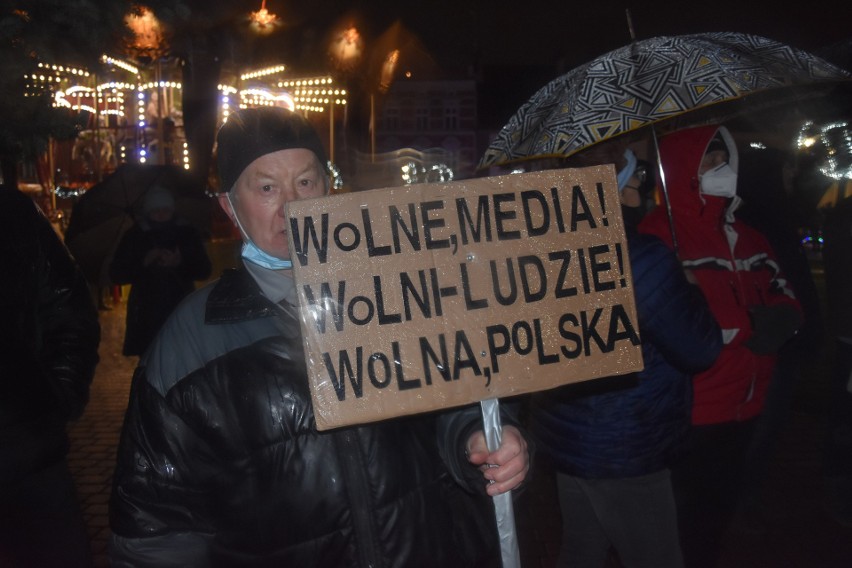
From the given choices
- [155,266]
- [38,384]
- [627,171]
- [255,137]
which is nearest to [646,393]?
[627,171]

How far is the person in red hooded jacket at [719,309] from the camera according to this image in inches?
108

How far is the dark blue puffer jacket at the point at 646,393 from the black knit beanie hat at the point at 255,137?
111cm

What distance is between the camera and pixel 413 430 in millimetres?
1917

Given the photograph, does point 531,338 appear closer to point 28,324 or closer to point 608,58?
point 608,58

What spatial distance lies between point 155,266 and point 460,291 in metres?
4.75

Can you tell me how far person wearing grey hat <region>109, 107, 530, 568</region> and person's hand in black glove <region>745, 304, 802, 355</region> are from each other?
4.34 ft

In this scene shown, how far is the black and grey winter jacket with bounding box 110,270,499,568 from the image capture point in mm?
1748

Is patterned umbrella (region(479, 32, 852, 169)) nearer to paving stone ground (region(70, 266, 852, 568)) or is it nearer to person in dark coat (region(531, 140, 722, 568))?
person in dark coat (region(531, 140, 722, 568))

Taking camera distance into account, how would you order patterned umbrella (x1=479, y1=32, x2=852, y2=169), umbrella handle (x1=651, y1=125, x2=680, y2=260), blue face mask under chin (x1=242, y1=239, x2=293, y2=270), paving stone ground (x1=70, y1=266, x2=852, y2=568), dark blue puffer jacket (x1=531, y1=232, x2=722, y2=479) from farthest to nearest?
paving stone ground (x1=70, y1=266, x2=852, y2=568), umbrella handle (x1=651, y1=125, x2=680, y2=260), patterned umbrella (x1=479, y1=32, x2=852, y2=169), dark blue puffer jacket (x1=531, y1=232, x2=722, y2=479), blue face mask under chin (x1=242, y1=239, x2=293, y2=270)

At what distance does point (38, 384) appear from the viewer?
2.49 metres

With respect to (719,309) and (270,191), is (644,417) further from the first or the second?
(270,191)

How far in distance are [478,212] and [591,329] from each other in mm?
397

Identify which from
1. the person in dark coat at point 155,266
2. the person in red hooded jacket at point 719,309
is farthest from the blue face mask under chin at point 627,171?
the person in dark coat at point 155,266

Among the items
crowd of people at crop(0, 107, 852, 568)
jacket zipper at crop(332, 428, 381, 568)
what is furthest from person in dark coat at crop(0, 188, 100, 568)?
jacket zipper at crop(332, 428, 381, 568)
